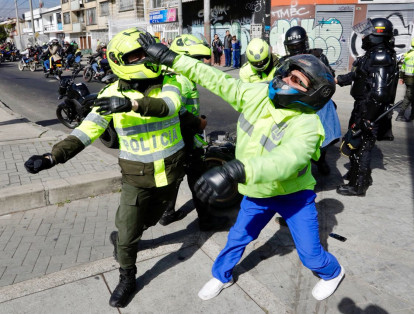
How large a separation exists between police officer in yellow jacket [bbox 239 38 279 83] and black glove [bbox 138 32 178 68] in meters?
2.26

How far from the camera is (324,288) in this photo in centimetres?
280

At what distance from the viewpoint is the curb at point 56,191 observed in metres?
4.16

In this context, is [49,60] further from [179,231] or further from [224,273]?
[224,273]

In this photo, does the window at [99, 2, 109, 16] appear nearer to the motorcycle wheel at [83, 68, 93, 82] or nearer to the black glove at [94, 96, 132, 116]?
the motorcycle wheel at [83, 68, 93, 82]

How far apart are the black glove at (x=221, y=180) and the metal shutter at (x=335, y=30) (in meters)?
17.8

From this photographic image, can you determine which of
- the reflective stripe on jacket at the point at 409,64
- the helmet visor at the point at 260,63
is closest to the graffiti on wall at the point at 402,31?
the reflective stripe on jacket at the point at 409,64

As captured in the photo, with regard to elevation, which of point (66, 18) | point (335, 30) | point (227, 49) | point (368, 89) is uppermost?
point (66, 18)

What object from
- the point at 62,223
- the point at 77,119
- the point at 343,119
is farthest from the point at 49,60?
the point at 62,223

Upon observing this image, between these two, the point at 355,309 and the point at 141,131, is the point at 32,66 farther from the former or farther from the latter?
the point at 355,309

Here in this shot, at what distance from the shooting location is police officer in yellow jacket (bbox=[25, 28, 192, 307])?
258 cm

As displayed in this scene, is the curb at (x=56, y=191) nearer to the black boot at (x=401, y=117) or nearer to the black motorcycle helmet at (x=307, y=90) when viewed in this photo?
the black motorcycle helmet at (x=307, y=90)

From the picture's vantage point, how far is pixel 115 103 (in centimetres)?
218

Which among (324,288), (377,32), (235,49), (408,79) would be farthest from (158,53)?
(235,49)

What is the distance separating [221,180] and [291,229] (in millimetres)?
979
